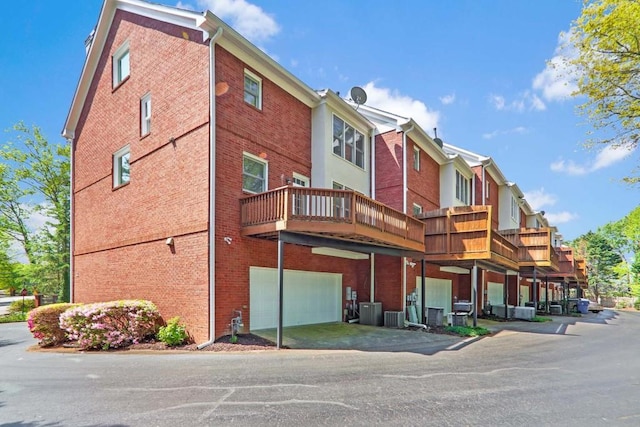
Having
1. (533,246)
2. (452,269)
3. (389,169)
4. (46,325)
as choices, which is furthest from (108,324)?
(533,246)

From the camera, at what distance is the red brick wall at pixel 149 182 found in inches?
448

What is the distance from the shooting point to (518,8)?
38.2ft

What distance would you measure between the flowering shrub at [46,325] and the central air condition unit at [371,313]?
1052 centimetres

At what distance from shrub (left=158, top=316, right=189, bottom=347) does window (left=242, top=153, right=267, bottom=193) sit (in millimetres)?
4463

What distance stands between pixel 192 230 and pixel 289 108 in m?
5.87

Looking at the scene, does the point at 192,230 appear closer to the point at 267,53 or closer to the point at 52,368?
the point at 52,368

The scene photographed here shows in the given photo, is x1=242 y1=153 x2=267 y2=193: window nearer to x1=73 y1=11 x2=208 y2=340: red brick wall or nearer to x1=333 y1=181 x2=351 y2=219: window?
x1=73 y1=11 x2=208 y2=340: red brick wall

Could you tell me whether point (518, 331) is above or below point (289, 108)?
below

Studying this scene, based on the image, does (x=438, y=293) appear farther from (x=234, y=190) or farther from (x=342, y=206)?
(x=234, y=190)

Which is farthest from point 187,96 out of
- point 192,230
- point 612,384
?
point 612,384

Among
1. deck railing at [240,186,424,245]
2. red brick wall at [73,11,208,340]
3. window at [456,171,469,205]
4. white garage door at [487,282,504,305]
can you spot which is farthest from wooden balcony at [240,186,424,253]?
white garage door at [487,282,504,305]

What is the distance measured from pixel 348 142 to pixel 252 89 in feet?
17.7

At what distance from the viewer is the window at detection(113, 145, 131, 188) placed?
1495cm

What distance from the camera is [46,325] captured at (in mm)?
11773
